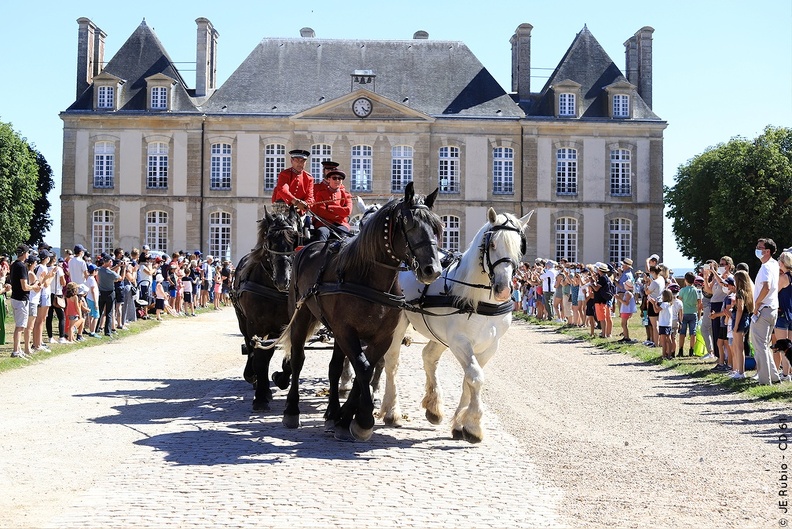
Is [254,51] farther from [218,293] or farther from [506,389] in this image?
[506,389]

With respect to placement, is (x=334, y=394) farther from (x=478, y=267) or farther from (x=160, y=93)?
(x=160, y=93)

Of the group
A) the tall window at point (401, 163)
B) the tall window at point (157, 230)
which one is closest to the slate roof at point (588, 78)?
the tall window at point (401, 163)

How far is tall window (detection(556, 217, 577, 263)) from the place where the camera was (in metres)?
46.6

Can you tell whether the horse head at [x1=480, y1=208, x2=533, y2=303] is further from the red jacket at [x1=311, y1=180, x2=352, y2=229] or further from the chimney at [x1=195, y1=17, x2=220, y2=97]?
the chimney at [x1=195, y1=17, x2=220, y2=97]

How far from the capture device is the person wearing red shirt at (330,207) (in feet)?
31.0

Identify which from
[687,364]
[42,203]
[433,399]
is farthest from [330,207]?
[42,203]

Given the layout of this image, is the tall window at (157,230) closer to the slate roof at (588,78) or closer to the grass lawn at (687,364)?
the slate roof at (588,78)

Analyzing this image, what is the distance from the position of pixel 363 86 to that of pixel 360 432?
40251 mm

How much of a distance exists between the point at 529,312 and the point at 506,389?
18.8 m

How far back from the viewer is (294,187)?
982 cm

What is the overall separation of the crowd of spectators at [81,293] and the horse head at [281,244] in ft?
8.66

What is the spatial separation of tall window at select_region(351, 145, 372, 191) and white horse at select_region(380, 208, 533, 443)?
37.8 metres

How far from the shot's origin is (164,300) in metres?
24.6

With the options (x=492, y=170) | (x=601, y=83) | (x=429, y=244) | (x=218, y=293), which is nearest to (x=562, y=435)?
(x=429, y=244)
